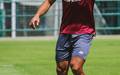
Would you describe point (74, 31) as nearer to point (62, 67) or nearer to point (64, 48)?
point (64, 48)

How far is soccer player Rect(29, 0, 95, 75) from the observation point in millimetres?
7934

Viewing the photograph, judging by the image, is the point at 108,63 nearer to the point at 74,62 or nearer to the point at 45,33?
the point at 74,62

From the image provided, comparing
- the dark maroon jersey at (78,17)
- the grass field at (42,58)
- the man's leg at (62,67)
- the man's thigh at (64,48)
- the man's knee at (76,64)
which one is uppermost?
the dark maroon jersey at (78,17)

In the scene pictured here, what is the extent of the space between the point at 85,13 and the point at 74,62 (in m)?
0.78

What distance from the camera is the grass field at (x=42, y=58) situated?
12.1 meters

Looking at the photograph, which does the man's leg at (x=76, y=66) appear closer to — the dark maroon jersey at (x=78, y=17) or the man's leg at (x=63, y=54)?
the man's leg at (x=63, y=54)

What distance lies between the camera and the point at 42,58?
14.8m

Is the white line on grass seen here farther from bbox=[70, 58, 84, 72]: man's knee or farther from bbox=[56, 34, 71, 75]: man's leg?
bbox=[70, 58, 84, 72]: man's knee

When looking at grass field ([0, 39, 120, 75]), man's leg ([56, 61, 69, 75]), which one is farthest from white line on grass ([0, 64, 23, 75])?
man's leg ([56, 61, 69, 75])

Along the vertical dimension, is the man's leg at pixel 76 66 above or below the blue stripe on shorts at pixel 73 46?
below

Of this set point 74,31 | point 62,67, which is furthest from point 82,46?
point 62,67

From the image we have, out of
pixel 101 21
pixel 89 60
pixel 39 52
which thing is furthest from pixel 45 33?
pixel 89 60

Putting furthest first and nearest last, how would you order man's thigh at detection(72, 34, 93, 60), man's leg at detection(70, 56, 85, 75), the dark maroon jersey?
the dark maroon jersey → man's thigh at detection(72, 34, 93, 60) → man's leg at detection(70, 56, 85, 75)

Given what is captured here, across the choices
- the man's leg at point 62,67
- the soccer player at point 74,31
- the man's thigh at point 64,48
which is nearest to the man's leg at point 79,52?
the soccer player at point 74,31
